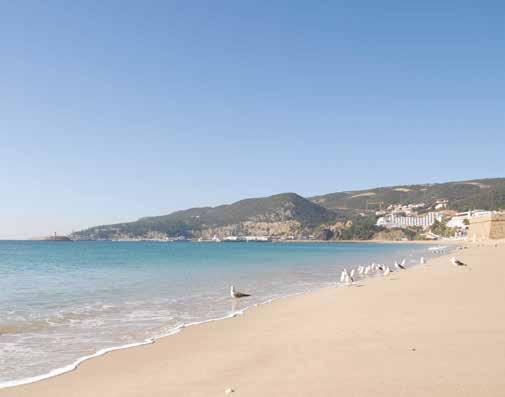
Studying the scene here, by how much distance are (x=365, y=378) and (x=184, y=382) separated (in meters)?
2.04

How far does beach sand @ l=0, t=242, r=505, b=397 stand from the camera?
17.3 feet

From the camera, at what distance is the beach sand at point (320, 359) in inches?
208

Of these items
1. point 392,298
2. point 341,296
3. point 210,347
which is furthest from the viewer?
point 341,296

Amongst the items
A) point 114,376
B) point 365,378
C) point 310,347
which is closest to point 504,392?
point 365,378

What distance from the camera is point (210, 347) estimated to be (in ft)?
27.1

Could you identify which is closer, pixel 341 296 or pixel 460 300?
pixel 460 300

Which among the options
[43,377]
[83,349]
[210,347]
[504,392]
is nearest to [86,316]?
[83,349]

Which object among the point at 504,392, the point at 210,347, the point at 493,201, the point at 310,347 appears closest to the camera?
the point at 504,392

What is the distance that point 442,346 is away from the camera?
6938 millimetres

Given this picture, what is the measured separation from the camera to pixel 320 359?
21.4ft

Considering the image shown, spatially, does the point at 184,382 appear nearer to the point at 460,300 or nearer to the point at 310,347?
the point at 310,347

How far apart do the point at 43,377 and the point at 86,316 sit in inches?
255

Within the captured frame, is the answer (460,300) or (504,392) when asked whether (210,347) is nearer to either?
(504,392)

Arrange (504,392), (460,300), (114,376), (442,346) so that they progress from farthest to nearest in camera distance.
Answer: (460,300) → (442,346) → (114,376) → (504,392)
